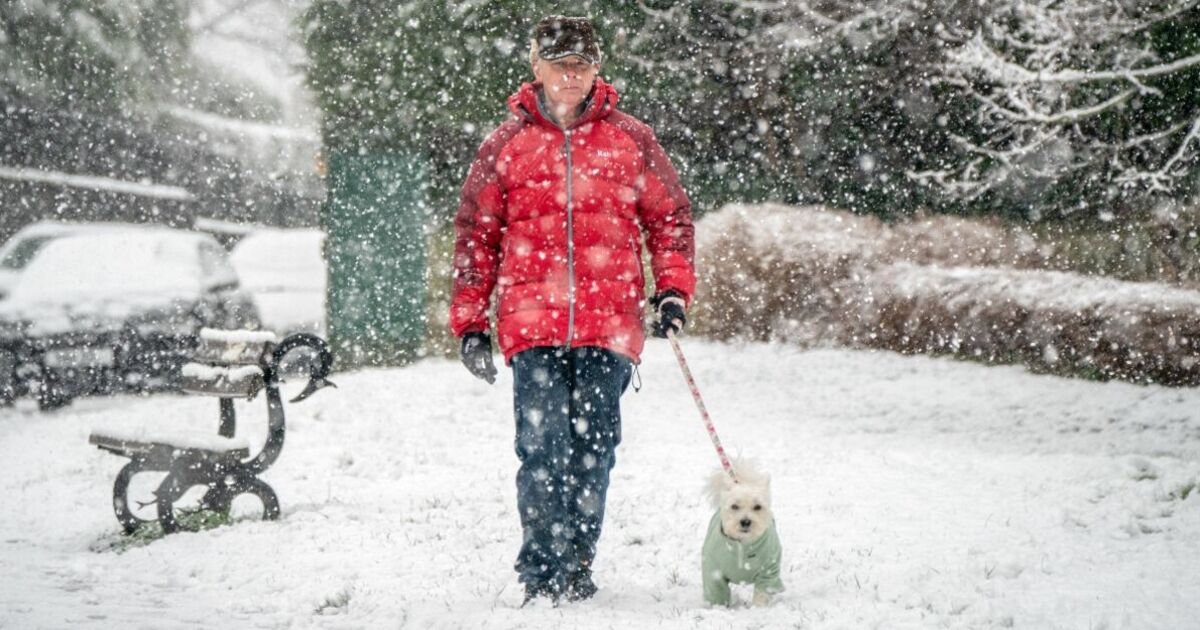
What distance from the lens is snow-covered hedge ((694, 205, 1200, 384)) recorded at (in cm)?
950

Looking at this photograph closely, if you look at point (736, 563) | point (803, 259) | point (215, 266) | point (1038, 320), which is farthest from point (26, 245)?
point (1038, 320)

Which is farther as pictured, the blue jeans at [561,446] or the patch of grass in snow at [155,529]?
the patch of grass in snow at [155,529]

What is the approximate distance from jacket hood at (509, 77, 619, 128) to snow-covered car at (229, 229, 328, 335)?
1498 cm

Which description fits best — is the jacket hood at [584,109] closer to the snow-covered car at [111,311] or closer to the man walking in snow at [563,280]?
the man walking in snow at [563,280]

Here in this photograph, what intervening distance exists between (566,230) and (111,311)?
328 inches

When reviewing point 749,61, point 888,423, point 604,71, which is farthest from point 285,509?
point 749,61

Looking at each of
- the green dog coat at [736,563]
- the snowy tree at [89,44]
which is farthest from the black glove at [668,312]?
the snowy tree at [89,44]

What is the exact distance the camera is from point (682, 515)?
6047mm

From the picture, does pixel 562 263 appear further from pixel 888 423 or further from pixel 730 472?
pixel 888 423

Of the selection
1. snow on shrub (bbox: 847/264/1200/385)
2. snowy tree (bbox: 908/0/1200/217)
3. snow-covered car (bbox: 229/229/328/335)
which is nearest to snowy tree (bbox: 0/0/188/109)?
snow-covered car (bbox: 229/229/328/335)

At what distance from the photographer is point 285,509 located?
6.50 metres

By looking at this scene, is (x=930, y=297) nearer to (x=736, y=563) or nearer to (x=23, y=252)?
(x=736, y=563)

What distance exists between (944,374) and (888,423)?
5.45 feet

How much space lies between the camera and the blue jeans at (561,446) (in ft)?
13.8
